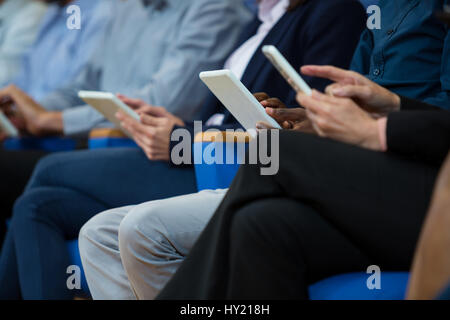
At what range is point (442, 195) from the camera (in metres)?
0.70

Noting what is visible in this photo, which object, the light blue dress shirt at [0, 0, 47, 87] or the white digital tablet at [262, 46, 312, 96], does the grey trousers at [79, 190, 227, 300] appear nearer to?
the white digital tablet at [262, 46, 312, 96]

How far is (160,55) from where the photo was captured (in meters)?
2.02

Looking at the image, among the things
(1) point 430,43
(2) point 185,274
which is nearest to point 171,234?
(2) point 185,274

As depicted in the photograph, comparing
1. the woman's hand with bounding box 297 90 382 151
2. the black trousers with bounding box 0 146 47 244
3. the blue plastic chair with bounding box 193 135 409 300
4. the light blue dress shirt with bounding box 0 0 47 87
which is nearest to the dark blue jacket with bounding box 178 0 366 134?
the woman's hand with bounding box 297 90 382 151

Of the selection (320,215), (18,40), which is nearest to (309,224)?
(320,215)

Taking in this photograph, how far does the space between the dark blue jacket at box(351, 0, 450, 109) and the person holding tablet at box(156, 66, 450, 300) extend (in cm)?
26

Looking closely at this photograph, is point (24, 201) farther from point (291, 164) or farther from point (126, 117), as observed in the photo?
point (291, 164)

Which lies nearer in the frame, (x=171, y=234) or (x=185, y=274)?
(x=185, y=274)

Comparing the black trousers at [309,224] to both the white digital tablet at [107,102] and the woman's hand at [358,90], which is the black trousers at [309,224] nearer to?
the woman's hand at [358,90]

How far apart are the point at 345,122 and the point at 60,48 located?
2105mm

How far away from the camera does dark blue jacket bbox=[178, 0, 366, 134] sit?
1412 millimetres

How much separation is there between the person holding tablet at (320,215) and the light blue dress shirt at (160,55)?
37.5 inches

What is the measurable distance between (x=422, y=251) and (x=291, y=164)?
0.80 feet

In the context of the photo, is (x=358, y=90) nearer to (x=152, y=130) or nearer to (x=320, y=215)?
(x=320, y=215)
